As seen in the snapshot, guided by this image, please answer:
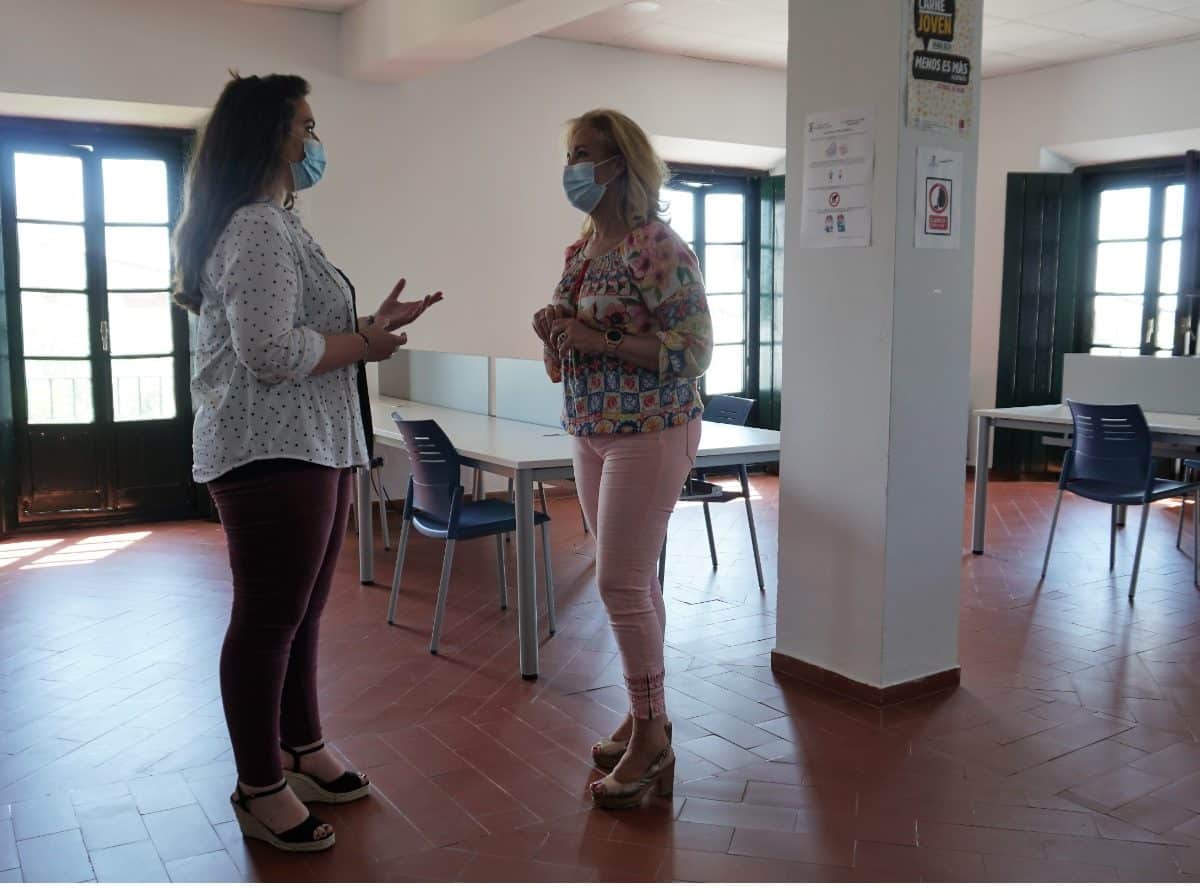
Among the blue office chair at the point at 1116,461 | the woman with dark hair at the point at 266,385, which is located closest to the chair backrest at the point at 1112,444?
the blue office chair at the point at 1116,461

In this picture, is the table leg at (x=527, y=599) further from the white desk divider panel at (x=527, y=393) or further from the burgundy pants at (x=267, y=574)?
the burgundy pants at (x=267, y=574)

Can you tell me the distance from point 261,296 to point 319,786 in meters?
1.21

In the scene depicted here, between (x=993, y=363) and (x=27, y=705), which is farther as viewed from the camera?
(x=993, y=363)

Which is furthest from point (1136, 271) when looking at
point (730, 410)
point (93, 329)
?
point (93, 329)

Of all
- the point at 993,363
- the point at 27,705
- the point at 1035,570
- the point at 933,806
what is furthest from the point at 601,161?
the point at 993,363

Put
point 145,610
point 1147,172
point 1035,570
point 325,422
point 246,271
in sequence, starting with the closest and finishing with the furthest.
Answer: point 246,271 → point 325,422 → point 145,610 → point 1035,570 → point 1147,172

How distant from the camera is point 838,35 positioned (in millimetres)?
3264

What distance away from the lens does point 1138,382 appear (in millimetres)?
5730

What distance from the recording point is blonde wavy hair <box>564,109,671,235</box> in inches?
101

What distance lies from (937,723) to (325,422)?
1.98 m

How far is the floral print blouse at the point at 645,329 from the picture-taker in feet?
8.21

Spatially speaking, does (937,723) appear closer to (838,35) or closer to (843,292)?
(843,292)

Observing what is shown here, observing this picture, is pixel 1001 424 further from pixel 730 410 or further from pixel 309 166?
pixel 309 166

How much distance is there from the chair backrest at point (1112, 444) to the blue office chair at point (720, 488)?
1477 mm
